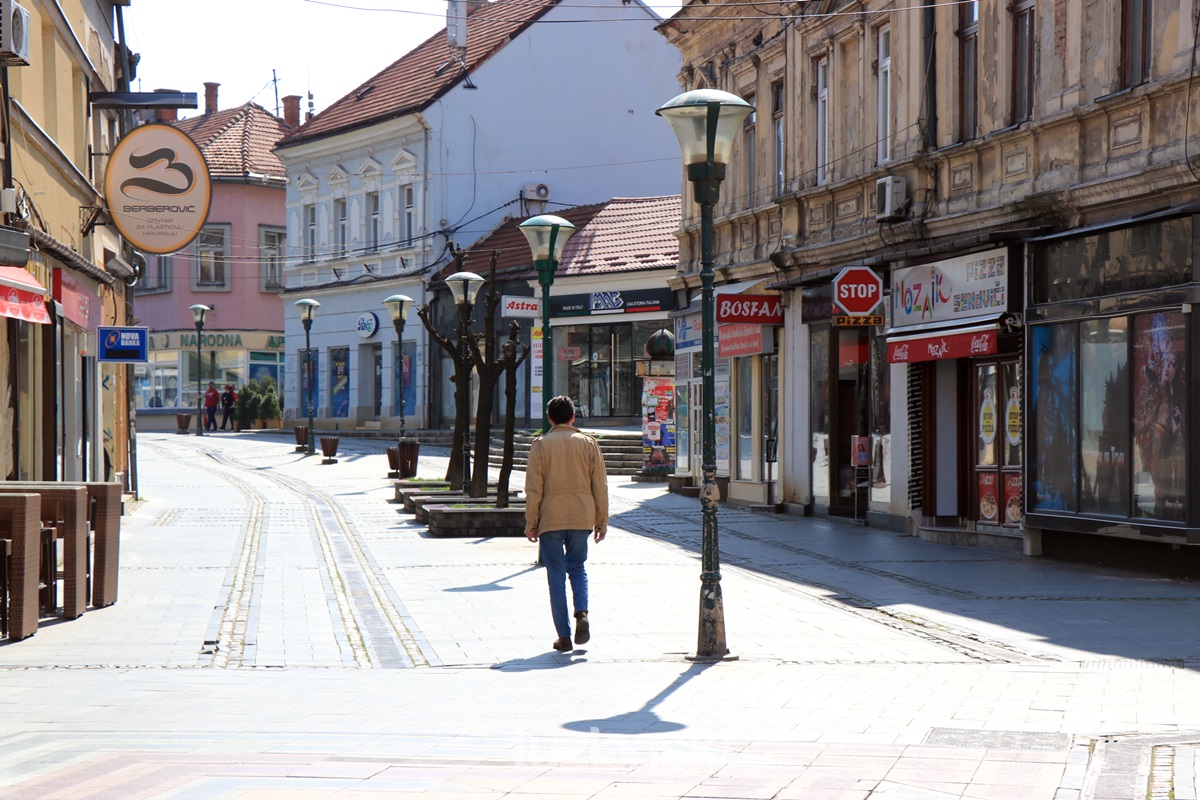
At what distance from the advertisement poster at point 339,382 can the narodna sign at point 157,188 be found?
31.4m

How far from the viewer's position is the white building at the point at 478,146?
45.4 meters

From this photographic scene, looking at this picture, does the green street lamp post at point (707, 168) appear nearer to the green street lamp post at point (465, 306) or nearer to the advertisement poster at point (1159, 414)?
the advertisement poster at point (1159, 414)

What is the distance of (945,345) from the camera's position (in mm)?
18234

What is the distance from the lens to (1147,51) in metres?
15.1

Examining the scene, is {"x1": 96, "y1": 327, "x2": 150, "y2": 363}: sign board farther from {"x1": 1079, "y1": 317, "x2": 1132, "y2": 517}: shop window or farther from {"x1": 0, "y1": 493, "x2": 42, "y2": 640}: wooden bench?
{"x1": 1079, "y1": 317, "x2": 1132, "y2": 517}: shop window

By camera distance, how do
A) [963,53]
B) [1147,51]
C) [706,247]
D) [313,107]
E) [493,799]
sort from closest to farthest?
1. [493,799]
2. [706,247]
3. [1147,51]
4. [963,53]
5. [313,107]

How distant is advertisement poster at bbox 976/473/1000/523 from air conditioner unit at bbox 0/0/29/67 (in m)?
11.6

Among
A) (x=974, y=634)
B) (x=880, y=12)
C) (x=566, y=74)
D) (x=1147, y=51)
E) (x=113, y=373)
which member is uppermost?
(x=566, y=74)

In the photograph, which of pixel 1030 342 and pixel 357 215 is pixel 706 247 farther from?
pixel 357 215

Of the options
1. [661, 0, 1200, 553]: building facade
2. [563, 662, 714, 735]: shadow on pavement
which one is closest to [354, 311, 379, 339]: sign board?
[661, 0, 1200, 553]: building facade

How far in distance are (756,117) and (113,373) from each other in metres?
11.7

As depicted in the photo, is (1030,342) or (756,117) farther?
(756,117)

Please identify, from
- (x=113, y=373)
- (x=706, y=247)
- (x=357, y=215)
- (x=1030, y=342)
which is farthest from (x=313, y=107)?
(x=706, y=247)

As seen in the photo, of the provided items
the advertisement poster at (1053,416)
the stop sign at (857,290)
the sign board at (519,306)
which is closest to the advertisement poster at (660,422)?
the sign board at (519,306)
